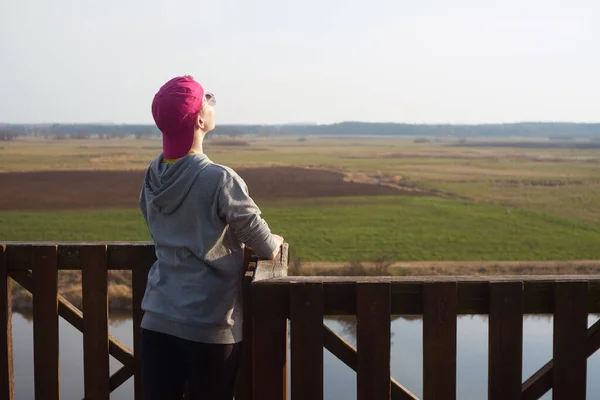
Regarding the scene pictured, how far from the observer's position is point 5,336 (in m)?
3.56

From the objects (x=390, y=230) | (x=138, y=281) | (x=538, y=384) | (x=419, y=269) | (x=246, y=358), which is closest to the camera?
(x=538, y=384)

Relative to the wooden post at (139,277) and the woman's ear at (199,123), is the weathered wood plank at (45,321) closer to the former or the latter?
the wooden post at (139,277)

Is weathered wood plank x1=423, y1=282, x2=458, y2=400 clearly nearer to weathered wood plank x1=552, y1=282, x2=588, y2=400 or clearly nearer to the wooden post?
weathered wood plank x1=552, y1=282, x2=588, y2=400

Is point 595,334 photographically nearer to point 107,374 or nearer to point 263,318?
point 263,318

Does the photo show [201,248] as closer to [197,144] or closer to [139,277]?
[197,144]

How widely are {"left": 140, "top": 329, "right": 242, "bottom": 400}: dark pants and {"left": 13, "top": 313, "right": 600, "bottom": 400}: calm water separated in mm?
6046

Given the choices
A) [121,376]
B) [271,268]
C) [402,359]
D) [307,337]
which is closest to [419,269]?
[402,359]

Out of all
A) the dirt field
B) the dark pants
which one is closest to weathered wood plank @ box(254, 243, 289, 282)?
the dark pants

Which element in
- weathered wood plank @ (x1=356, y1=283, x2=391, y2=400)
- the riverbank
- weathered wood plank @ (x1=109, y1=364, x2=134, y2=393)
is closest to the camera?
weathered wood plank @ (x1=356, y1=283, x2=391, y2=400)

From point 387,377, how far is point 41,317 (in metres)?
1.52

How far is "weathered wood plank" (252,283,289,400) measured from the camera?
2.88 metres

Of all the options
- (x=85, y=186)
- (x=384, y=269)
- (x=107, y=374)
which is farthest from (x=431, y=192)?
(x=107, y=374)

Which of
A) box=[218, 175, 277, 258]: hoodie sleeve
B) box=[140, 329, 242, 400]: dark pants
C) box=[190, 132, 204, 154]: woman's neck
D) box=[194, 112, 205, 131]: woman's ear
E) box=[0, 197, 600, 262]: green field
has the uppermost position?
box=[194, 112, 205, 131]: woman's ear

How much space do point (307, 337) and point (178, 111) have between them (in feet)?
2.92
